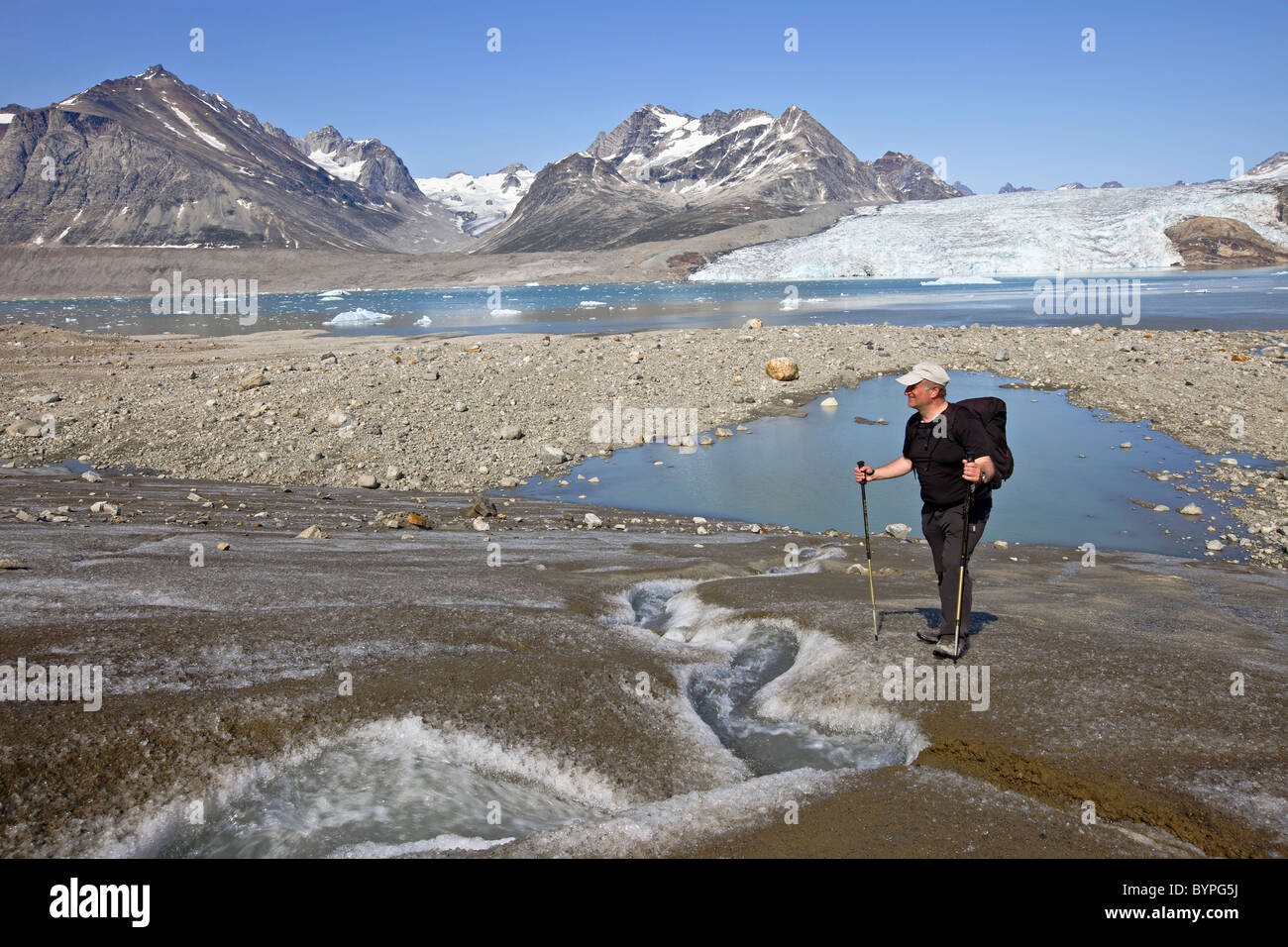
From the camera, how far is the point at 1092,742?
16.2 feet

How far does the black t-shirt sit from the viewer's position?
233 inches

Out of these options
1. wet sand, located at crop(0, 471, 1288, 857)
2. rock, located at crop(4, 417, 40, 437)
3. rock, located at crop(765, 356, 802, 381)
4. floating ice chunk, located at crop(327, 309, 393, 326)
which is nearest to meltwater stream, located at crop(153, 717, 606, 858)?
wet sand, located at crop(0, 471, 1288, 857)

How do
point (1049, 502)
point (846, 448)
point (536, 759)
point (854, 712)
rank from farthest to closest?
point (846, 448), point (1049, 502), point (854, 712), point (536, 759)

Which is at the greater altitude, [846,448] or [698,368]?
[698,368]

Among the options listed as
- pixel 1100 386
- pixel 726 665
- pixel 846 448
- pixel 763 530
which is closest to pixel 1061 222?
pixel 1100 386

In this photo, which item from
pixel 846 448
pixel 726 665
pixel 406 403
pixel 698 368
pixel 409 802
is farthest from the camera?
pixel 698 368

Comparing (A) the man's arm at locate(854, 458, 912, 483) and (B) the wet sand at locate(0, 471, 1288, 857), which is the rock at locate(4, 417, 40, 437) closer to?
(B) the wet sand at locate(0, 471, 1288, 857)

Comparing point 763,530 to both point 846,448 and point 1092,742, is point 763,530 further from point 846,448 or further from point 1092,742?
point 1092,742

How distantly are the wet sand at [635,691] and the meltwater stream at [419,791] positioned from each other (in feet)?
0.43

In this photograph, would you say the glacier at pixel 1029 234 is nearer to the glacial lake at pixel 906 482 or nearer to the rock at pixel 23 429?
the glacial lake at pixel 906 482

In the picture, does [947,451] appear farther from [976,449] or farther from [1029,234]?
[1029,234]

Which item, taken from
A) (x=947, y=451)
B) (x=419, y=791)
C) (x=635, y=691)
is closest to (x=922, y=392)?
(x=947, y=451)

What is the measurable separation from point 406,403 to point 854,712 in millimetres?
14286

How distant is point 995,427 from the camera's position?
19.6ft
